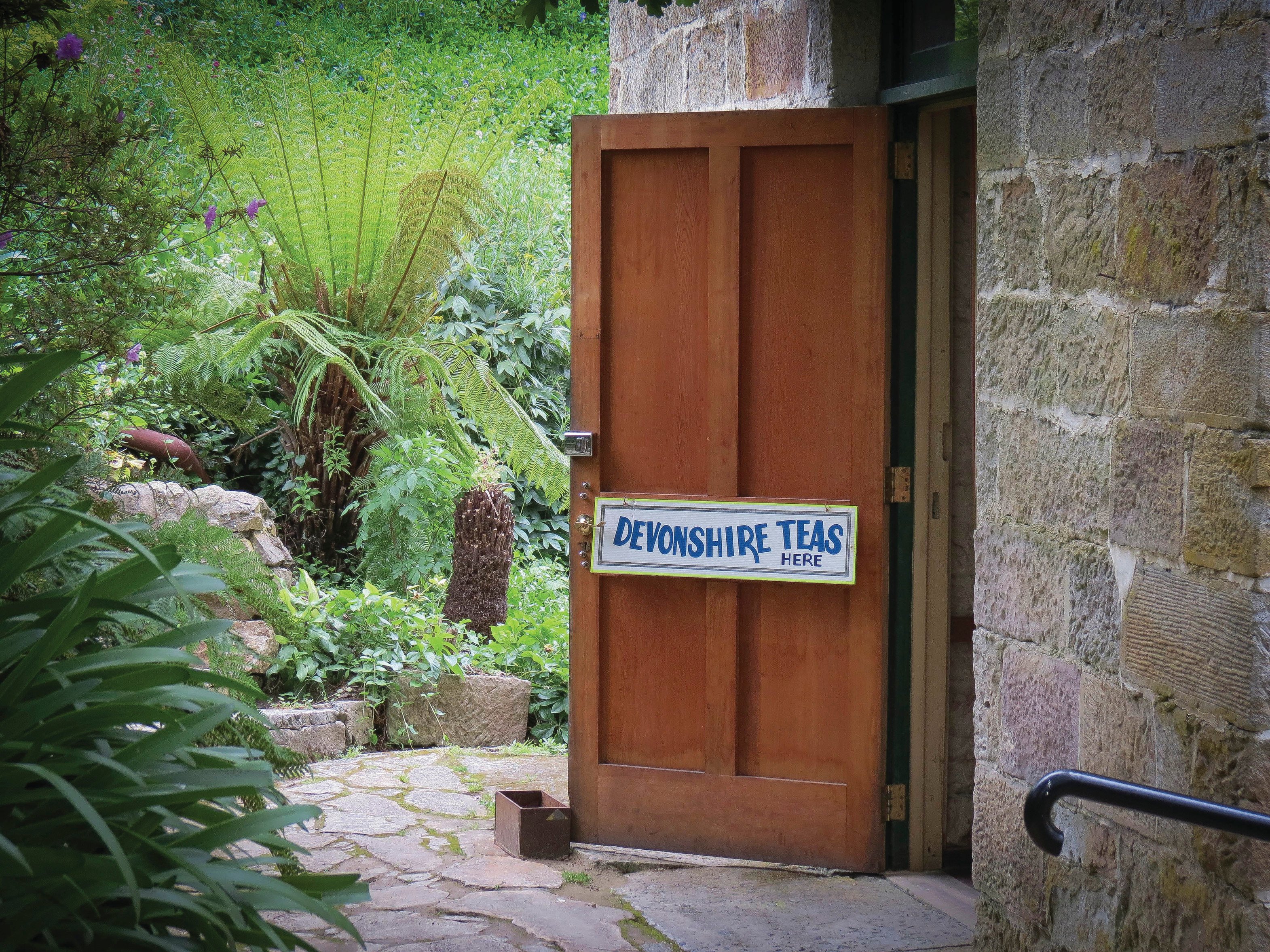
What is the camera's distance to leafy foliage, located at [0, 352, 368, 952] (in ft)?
6.42

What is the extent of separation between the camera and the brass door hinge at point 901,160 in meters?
3.78

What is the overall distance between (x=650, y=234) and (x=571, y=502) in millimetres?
887

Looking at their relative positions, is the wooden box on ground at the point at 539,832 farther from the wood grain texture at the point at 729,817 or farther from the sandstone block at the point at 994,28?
the sandstone block at the point at 994,28

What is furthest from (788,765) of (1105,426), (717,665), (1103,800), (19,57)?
(19,57)

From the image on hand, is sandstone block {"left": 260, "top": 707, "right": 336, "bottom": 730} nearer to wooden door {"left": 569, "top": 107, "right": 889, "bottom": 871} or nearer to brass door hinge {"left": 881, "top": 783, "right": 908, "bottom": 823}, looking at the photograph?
wooden door {"left": 569, "top": 107, "right": 889, "bottom": 871}

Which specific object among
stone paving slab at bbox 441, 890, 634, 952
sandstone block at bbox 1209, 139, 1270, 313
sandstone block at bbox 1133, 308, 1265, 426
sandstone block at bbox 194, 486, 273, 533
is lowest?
stone paving slab at bbox 441, 890, 634, 952

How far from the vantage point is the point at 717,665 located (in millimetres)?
3959

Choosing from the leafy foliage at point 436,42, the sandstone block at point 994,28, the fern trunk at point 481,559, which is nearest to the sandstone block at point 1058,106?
the sandstone block at point 994,28

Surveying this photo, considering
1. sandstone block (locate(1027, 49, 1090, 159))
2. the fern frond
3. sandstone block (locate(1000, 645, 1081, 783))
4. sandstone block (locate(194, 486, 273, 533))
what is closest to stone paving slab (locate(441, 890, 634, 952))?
sandstone block (locate(1000, 645, 1081, 783))

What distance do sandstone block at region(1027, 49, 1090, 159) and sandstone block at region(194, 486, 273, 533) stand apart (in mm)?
4120

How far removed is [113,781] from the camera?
82.4 inches

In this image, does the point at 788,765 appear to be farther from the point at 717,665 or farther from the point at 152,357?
the point at 152,357

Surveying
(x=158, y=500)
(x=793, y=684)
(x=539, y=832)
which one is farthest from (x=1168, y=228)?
(x=158, y=500)

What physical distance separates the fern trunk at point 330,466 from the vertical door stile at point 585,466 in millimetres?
3239
